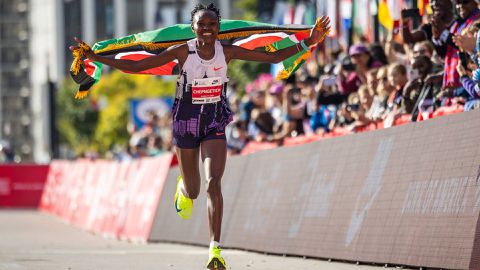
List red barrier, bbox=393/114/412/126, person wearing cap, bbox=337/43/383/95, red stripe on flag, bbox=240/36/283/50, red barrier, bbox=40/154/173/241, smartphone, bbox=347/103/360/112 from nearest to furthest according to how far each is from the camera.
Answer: red stripe on flag, bbox=240/36/283/50 < red barrier, bbox=393/114/412/126 < smartphone, bbox=347/103/360/112 < person wearing cap, bbox=337/43/383/95 < red barrier, bbox=40/154/173/241

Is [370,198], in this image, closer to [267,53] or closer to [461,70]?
[461,70]

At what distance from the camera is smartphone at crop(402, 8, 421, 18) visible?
48.3ft

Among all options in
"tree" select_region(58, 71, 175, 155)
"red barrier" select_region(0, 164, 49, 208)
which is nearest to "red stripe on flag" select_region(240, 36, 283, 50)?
"red barrier" select_region(0, 164, 49, 208)

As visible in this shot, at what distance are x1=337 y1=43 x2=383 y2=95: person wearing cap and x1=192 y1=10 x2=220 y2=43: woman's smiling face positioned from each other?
5326mm

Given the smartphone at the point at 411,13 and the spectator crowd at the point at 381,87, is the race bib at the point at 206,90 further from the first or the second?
the smartphone at the point at 411,13

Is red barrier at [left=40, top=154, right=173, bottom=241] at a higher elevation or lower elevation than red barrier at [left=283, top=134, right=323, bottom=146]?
lower

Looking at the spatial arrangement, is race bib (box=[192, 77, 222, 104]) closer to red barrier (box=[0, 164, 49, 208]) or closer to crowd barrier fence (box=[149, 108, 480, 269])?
crowd barrier fence (box=[149, 108, 480, 269])

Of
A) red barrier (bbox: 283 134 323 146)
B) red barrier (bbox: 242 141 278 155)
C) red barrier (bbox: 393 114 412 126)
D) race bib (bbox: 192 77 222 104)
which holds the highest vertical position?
race bib (bbox: 192 77 222 104)

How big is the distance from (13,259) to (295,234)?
9.07 ft

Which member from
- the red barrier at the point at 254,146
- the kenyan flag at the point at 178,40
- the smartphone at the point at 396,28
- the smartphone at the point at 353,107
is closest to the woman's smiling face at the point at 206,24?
the kenyan flag at the point at 178,40

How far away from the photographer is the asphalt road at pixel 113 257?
12555mm

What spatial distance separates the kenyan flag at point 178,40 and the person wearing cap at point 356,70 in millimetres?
3426

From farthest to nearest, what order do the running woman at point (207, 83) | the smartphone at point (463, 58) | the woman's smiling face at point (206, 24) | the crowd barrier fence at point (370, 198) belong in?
the smartphone at point (463, 58), the running woman at point (207, 83), the woman's smiling face at point (206, 24), the crowd barrier fence at point (370, 198)

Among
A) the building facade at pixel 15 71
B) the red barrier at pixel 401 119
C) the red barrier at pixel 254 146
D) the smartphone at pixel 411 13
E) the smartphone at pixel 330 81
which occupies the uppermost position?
the smartphone at pixel 411 13
